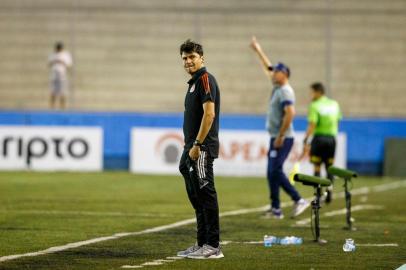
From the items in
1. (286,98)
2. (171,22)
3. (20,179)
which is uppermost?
(171,22)

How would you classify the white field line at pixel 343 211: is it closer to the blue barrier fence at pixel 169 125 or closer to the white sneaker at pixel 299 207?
the white sneaker at pixel 299 207

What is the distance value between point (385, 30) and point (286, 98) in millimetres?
16178

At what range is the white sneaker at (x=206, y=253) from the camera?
1167 cm

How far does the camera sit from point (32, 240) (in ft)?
43.8

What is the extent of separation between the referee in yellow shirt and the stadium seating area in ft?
35.4

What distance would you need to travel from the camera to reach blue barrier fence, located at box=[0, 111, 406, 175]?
28891 mm

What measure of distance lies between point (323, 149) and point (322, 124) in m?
Answer: 0.44

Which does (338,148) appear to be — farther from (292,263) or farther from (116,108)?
(292,263)

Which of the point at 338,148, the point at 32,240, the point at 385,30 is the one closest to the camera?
the point at 32,240

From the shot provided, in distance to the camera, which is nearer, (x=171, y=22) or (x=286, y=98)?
(x=286, y=98)

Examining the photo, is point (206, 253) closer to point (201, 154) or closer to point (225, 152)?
point (201, 154)

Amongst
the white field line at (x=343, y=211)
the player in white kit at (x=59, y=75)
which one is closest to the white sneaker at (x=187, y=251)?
the white field line at (x=343, y=211)

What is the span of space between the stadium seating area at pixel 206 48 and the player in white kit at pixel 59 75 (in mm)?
356

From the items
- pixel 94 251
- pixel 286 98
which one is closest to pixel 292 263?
pixel 94 251
